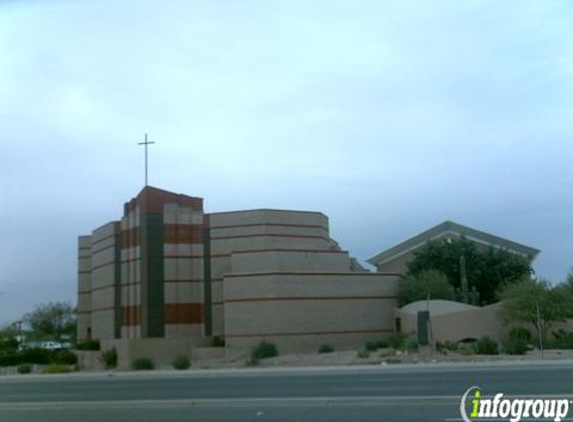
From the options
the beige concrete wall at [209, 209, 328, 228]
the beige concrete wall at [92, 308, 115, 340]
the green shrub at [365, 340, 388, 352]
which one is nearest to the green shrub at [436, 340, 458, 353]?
the green shrub at [365, 340, 388, 352]

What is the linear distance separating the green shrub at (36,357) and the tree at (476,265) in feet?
82.6

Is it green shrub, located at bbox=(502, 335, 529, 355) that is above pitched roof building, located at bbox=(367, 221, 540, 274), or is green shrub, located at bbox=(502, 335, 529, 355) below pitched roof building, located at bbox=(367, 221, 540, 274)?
below

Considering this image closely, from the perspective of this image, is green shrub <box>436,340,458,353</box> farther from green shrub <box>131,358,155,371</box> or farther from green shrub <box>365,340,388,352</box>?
green shrub <box>131,358,155,371</box>

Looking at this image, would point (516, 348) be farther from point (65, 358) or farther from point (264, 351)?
point (65, 358)

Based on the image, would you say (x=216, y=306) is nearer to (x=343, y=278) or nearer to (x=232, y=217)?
(x=232, y=217)

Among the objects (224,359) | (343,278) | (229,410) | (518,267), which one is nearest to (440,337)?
(343,278)

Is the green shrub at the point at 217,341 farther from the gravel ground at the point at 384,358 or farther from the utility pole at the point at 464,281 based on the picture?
the utility pole at the point at 464,281

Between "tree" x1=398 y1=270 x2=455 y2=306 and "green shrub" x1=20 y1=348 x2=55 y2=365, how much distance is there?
2309cm

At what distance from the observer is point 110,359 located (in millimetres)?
48531

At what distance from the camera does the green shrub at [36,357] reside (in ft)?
172

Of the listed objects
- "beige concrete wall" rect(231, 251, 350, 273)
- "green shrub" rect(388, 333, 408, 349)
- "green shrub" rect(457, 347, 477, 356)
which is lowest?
"green shrub" rect(457, 347, 477, 356)

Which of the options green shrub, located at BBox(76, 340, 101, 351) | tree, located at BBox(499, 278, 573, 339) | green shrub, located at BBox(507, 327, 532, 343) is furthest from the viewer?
green shrub, located at BBox(76, 340, 101, 351)

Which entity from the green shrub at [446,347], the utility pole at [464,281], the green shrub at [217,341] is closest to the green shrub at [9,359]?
the green shrub at [217,341]

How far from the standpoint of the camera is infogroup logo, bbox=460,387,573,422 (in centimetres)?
1477
